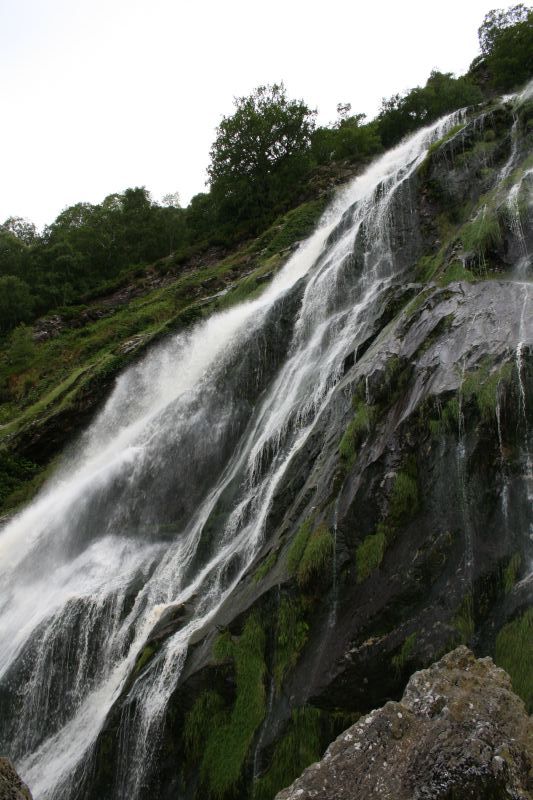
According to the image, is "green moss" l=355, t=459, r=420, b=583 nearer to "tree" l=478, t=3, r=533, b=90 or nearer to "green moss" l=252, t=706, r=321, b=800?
"green moss" l=252, t=706, r=321, b=800

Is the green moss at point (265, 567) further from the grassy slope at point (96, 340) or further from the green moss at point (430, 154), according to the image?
the green moss at point (430, 154)

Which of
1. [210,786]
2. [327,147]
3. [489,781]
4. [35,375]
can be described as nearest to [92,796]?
[210,786]

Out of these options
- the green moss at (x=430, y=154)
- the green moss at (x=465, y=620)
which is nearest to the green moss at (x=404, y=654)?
the green moss at (x=465, y=620)

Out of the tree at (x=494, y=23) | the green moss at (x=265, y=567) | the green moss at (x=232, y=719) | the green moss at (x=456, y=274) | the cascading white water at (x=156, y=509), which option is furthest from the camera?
the tree at (x=494, y=23)

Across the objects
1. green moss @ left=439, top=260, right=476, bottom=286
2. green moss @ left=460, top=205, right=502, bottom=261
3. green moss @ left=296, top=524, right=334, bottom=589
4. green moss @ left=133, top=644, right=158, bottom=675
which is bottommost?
green moss @ left=133, top=644, right=158, bottom=675

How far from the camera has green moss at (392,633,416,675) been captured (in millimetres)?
6250

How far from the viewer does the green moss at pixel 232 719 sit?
21.6 ft

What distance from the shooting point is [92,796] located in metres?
7.54

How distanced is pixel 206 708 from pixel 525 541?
4606 mm

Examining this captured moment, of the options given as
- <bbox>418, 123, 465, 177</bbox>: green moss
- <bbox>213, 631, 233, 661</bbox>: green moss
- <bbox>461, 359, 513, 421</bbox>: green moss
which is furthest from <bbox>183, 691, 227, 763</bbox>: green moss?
<bbox>418, 123, 465, 177</bbox>: green moss

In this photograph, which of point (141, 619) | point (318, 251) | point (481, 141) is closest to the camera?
point (141, 619)

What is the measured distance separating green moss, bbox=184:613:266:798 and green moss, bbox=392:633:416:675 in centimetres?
179

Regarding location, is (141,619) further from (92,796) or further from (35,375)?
(35,375)

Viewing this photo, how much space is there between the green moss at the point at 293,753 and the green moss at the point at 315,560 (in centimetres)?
153
